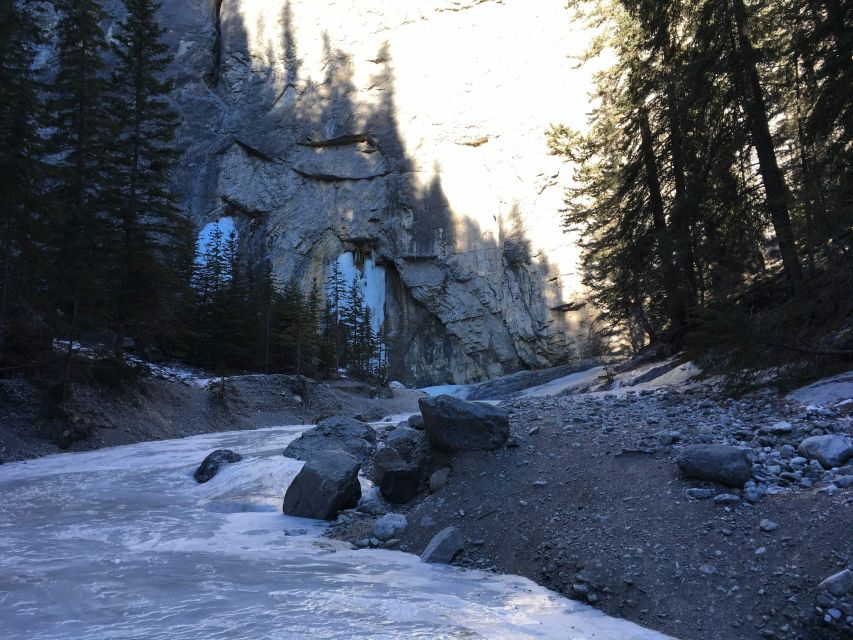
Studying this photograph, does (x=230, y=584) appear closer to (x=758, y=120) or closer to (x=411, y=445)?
(x=411, y=445)

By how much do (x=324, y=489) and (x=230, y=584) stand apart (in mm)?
2501

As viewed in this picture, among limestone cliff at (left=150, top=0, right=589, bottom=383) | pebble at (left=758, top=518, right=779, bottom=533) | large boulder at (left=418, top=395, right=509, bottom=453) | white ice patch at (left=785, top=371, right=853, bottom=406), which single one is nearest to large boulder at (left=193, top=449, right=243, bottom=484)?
large boulder at (left=418, top=395, right=509, bottom=453)

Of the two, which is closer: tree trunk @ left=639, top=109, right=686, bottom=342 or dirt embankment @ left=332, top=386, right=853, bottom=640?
dirt embankment @ left=332, top=386, right=853, bottom=640

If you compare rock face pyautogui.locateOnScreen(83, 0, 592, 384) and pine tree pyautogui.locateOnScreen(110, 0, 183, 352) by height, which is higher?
rock face pyautogui.locateOnScreen(83, 0, 592, 384)

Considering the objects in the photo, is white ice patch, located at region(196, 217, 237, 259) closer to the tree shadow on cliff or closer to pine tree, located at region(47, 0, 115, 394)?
the tree shadow on cliff

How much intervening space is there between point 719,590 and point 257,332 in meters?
33.8

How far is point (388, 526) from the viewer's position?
5.85m

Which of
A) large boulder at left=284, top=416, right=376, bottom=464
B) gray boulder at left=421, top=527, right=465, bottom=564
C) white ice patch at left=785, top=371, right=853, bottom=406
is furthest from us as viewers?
large boulder at left=284, top=416, right=376, bottom=464

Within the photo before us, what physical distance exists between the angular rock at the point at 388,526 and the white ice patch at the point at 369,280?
145 feet

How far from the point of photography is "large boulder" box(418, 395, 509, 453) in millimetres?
6746

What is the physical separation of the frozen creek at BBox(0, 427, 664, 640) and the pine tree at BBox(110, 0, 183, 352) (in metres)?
11.9

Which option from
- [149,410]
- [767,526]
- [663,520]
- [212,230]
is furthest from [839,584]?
[212,230]

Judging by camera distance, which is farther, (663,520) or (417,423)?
(417,423)

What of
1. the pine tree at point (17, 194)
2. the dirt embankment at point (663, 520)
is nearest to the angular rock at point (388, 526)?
the dirt embankment at point (663, 520)
